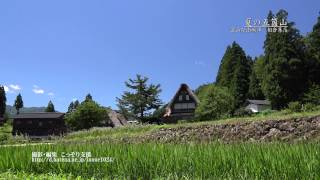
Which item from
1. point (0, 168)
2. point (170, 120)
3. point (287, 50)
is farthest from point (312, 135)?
point (170, 120)

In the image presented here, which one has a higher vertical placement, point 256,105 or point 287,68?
point 287,68

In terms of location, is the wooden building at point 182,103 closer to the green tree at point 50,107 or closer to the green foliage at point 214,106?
the green foliage at point 214,106

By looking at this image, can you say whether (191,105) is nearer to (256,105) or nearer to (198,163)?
(256,105)

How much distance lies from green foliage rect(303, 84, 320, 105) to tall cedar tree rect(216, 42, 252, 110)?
55.5 feet

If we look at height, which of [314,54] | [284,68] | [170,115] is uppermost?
[314,54]

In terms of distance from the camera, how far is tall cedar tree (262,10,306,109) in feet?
158

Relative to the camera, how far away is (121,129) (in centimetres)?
3005

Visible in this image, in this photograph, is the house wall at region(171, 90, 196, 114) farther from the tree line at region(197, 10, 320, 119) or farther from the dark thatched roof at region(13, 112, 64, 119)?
the dark thatched roof at region(13, 112, 64, 119)

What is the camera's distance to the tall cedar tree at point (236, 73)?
63.8 meters

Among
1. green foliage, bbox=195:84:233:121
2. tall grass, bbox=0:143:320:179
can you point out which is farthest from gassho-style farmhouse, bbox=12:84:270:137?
tall grass, bbox=0:143:320:179

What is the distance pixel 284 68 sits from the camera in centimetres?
4866

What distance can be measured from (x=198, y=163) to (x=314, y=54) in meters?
44.0

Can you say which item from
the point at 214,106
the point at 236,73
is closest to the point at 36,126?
the point at 236,73

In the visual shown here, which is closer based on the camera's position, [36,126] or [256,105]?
[256,105]
